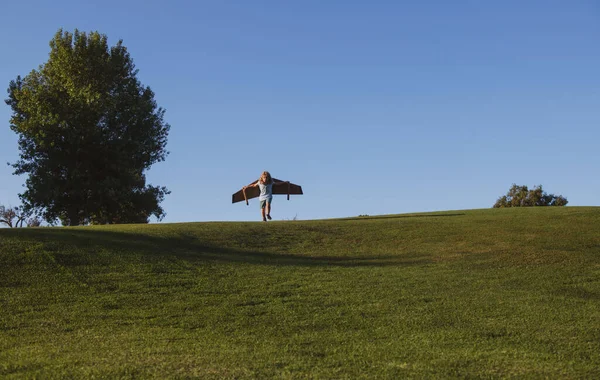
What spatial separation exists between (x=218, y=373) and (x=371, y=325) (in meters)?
3.75

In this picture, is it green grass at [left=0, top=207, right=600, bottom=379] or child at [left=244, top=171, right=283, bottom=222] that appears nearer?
green grass at [left=0, top=207, right=600, bottom=379]

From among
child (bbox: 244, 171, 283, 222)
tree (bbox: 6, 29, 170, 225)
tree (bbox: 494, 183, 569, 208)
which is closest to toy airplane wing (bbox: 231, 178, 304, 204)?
child (bbox: 244, 171, 283, 222)

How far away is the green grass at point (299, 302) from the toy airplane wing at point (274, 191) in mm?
4764

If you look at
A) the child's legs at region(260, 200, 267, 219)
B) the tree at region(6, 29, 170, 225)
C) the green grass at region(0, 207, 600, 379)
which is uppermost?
the tree at region(6, 29, 170, 225)

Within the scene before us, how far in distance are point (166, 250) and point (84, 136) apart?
2127 cm

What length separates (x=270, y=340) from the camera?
9547 mm

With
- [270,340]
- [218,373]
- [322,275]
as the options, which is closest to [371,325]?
[270,340]

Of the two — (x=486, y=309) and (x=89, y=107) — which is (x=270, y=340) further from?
(x=89, y=107)

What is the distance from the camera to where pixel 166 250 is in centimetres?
1848

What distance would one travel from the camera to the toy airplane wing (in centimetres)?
2791

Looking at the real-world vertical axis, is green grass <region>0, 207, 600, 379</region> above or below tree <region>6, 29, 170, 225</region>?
below

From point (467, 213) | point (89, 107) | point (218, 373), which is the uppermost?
point (89, 107)

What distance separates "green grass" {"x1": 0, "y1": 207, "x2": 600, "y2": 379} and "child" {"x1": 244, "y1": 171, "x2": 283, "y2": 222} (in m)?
3.58

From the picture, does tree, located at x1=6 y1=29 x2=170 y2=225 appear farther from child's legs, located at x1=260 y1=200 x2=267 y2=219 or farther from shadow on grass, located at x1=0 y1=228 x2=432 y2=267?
shadow on grass, located at x1=0 y1=228 x2=432 y2=267
